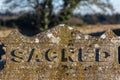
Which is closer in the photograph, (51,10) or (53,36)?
Answer: (53,36)

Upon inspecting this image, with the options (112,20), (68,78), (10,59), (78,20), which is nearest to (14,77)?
(10,59)

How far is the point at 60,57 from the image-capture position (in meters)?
10.6

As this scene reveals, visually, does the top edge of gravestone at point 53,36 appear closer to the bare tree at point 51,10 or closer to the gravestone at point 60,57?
the gravestone at point 60,57

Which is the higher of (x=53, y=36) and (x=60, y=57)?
(x=53, y=36)

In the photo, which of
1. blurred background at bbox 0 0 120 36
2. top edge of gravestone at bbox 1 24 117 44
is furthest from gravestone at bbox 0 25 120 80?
blurred background at bbox 0 0 120 36

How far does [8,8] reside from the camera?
49125mm

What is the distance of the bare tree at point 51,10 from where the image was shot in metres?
50.5

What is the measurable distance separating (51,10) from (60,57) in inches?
1664

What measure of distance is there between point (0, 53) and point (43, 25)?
116 feet

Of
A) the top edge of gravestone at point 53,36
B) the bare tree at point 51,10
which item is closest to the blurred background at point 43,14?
the bare tree at point 51,10

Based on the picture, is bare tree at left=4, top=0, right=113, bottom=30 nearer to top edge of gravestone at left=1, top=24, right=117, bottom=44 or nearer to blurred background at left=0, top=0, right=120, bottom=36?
blurred background at left=0, top=0, right=120, bottom=36

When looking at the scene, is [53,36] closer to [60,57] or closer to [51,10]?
[60,57]

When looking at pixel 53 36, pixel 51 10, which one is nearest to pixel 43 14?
pixel 51 10

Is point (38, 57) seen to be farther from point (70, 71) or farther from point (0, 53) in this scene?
point (0, 53)
